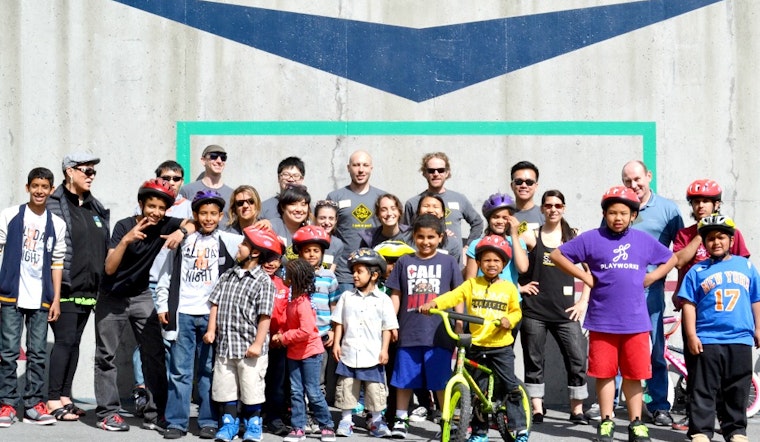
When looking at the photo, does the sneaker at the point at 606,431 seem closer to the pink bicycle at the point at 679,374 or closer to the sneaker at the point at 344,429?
the pink bicycle at the point at 679,374

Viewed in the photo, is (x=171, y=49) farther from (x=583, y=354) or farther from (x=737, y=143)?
(x=737, y=143)

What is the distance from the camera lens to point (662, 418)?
26.2 ft

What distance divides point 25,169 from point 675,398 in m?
5.48

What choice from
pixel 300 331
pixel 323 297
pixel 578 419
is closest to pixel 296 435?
pixel 300 331

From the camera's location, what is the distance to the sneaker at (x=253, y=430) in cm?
717

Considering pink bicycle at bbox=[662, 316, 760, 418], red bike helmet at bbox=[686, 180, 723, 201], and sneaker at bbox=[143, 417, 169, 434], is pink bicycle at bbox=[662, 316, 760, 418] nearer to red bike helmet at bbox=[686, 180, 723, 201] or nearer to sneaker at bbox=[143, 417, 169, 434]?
red bike helmet at bbox=[686, 180, 723, 201]

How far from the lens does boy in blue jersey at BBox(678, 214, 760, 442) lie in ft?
23.8

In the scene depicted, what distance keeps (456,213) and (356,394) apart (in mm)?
1727

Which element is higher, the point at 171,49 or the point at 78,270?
the point at 171,49

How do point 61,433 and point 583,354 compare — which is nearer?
point 61,433

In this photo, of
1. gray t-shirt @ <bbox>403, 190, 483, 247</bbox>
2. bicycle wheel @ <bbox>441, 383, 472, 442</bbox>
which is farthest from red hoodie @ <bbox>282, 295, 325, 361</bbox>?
gray t-shirt @ <bbox>403, 190, 483, 247</bbox>

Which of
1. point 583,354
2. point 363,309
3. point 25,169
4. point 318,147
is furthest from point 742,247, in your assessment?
point 25,169

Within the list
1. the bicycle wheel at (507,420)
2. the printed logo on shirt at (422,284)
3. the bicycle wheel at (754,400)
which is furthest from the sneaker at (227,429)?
the bicycle wheel at (754,400)

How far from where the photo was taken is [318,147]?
9.18m
